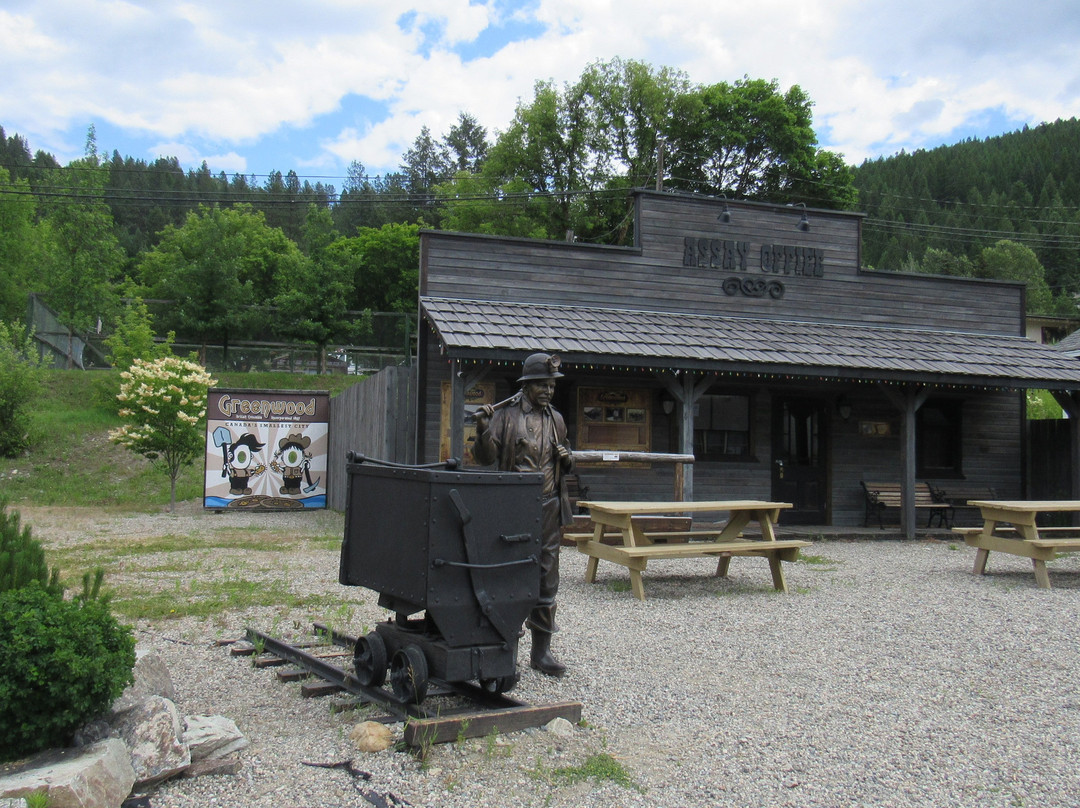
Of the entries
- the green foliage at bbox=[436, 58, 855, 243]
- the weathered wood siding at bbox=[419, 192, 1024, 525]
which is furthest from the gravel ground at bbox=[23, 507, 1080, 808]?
the green foliage at bbox=[436, 58, 855, 243]

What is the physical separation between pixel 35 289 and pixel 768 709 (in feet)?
146

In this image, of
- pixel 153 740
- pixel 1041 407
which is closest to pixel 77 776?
pixel 153 740

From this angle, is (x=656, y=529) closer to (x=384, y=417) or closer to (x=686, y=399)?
(x=686, y=399)

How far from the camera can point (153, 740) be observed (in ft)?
11.6

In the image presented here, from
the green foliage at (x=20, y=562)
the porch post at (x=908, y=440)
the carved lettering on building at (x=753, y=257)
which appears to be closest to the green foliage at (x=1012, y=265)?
the carved lettering on building at (x=753, y=257)

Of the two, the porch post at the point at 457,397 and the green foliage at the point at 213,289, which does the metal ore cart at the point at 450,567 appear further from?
the green foliage at the point at 213,289

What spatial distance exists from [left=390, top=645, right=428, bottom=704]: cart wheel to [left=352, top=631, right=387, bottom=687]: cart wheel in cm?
19

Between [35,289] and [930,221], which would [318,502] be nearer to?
[35,289]

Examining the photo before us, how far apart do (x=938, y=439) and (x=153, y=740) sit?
611 inches

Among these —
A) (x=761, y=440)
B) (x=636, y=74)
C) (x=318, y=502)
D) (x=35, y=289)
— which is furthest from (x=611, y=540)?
(x=35, y=289)

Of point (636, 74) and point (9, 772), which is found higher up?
point (636, 74)

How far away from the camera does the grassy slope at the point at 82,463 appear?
63.3 feet

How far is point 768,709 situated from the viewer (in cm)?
484

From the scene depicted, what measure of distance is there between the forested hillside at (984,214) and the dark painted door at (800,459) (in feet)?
148
